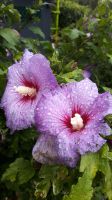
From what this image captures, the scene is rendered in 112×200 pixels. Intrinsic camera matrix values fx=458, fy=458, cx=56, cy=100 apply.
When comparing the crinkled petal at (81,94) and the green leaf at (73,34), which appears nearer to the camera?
the crinkled petal at (81,94)

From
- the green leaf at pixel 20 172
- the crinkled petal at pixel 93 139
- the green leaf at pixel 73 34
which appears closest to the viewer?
the crinkled petal at pixel 93 139

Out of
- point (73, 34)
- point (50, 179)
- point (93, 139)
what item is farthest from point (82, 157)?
point (73, 34)

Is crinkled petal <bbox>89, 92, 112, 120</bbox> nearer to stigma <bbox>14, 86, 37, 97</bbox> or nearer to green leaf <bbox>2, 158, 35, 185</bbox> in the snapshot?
stigma <bbox>14, 86, 37, 97</bbox>

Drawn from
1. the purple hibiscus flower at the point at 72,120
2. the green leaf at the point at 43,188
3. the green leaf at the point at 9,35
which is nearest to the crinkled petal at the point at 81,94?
the purple hibiscus flower at the point at 72,120

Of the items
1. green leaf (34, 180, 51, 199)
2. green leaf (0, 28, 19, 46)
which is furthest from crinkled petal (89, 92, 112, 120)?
green leaf (0, 28, 19, 46)

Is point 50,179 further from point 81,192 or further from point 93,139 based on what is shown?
point 81,192

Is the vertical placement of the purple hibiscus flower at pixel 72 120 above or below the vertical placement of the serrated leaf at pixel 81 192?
above

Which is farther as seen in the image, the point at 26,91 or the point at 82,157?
the point at 26,91

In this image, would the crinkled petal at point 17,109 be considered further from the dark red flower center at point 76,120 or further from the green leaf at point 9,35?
the green leaf at point 9,35
